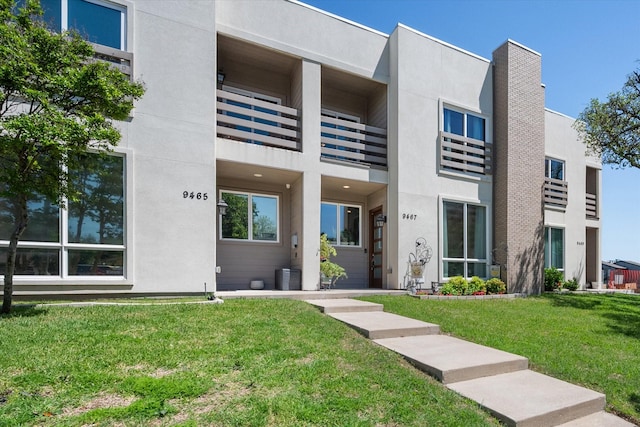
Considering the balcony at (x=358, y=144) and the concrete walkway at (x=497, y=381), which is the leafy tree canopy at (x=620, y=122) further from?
the concrete walkway at (x=497, y=381)

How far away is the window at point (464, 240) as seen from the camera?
37.7 feet

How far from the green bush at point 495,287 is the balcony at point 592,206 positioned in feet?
31.8

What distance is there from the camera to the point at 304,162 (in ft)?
32.5

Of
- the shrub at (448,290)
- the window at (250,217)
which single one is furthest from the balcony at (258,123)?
the shrub at (448,290)

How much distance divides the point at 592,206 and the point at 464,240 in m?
10.2

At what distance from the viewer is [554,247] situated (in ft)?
49.5

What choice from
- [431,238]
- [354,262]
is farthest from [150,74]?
[431,238]

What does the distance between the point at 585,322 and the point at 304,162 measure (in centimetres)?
754

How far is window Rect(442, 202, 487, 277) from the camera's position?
11.5 metres

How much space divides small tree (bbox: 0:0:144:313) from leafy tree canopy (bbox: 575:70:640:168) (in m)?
13.6

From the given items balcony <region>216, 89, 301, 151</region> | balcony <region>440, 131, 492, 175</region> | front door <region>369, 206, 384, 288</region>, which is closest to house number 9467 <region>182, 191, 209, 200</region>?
balcony <region>216, 89, 301, 151</region>

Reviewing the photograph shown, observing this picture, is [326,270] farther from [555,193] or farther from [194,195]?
[555,193]

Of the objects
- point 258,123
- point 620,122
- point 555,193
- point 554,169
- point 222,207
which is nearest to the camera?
point 222,207

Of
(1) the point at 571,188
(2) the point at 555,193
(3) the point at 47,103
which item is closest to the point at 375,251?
(2) the point at 555,193
